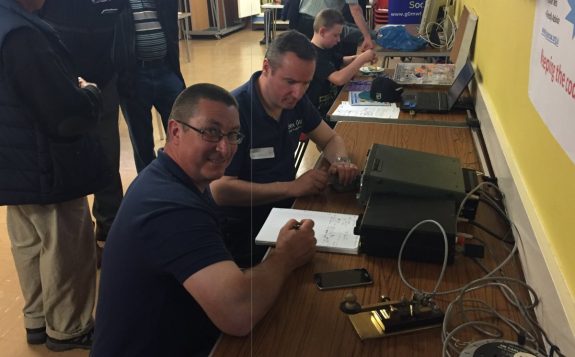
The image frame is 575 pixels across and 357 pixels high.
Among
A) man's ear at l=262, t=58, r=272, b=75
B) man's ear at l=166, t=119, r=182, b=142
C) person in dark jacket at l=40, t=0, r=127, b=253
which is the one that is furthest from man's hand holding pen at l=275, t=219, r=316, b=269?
person in dark jacket at l=40, t=0, r=127, b=253

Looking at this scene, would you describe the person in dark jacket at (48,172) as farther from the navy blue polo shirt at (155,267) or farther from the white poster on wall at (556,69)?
the white poster on wall at (556,69)

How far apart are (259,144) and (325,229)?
555mm

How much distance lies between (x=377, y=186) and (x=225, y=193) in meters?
0.59

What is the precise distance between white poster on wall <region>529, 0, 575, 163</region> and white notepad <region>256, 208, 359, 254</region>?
524 mm

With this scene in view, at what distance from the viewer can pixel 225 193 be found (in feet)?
5.57

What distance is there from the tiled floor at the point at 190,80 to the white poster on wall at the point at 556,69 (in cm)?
174

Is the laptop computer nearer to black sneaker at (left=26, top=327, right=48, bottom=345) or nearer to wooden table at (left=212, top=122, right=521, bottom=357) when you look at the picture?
wooden table at (left=212, top=122, right=521, bottom=357)

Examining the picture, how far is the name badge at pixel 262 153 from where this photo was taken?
175 centimetres

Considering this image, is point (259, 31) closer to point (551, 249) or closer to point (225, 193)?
point (225, 193)

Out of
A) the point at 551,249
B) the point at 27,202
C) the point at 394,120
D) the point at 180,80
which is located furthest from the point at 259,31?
the point at 551,249

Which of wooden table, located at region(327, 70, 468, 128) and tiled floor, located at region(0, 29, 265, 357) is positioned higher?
wooden table, located at region(327, 70, 468, 128)

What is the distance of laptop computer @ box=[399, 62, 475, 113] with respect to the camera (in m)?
2.30

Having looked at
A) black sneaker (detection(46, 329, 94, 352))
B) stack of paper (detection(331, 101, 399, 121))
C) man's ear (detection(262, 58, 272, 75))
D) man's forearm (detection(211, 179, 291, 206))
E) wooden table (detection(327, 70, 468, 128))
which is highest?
man's ear (detection(262, 58, 272, 75))

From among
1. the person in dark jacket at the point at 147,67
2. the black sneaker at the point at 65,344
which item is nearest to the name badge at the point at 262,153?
the black sneaker at the point at 65,344
